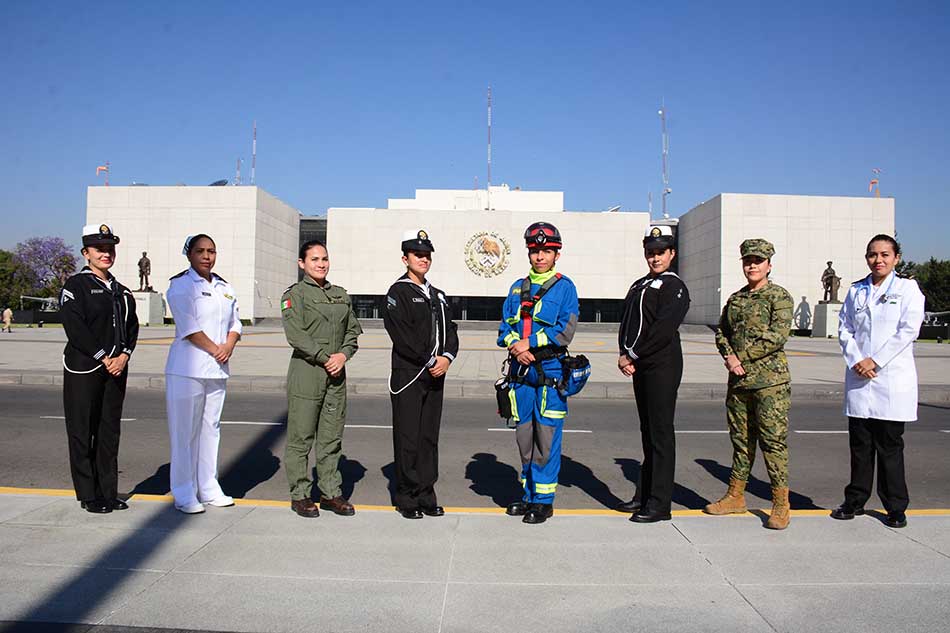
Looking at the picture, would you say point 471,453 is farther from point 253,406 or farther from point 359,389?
point 359,389

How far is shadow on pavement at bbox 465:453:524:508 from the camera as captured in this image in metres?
5.84

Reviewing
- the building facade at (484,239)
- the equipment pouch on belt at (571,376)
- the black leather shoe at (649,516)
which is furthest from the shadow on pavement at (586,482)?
the building facade at (484,239)

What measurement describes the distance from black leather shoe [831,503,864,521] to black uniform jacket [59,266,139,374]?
4.99 metres

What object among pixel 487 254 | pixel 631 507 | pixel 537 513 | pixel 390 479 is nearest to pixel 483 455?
pixel 390 479

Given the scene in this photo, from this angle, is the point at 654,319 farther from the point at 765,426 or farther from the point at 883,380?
the point at 883,380

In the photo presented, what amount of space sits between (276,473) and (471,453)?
213 centimetres

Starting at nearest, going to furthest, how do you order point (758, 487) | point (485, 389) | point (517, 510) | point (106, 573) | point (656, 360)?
point (106, 573)
point (656, 360)
point (517, 510)
point (758, 487)
point (485, 389)

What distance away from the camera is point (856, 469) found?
5.00 m

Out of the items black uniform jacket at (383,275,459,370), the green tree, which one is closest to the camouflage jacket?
black uniform jacket at (383,275,459,370)

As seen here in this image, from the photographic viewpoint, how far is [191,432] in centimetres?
486

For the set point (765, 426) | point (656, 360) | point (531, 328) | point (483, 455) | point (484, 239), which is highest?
point (484, 239)

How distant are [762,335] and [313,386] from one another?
3.10m

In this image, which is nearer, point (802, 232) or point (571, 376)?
point (571, 376)

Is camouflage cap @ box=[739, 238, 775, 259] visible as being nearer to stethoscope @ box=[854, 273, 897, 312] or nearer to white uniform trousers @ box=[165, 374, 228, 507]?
stethoscope @ box=[854, 273, 897, 312]
